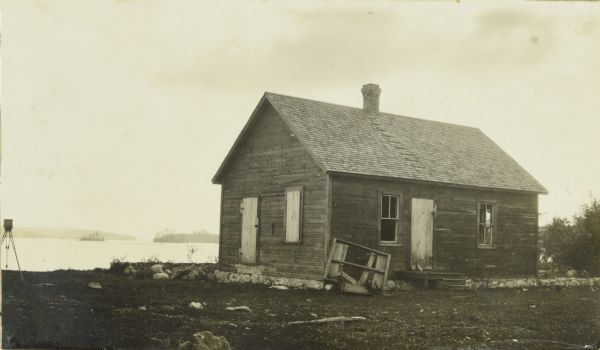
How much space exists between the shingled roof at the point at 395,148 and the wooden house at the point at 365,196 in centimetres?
6

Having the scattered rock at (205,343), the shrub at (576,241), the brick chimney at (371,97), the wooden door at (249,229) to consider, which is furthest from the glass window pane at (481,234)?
the scattered rock at (205,343)

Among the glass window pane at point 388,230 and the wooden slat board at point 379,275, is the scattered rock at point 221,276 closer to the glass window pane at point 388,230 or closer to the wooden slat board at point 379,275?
the glass window pane at point 388,230

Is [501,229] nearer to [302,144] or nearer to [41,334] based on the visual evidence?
[302,144]

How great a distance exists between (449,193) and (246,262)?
24.4ft

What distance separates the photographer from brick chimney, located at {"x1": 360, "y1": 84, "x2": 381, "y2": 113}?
23.3 metres

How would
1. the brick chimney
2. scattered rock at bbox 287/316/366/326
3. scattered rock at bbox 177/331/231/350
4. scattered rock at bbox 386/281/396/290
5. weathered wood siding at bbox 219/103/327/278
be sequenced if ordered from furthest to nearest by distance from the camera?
the brick chimney, scattered rock at bbox 386/281/396/290, weathered wood siding at bbox 219/103/327/278, scattered rock at bbox 287/316/366/326, scattered rock at bbox 177/331/231/350

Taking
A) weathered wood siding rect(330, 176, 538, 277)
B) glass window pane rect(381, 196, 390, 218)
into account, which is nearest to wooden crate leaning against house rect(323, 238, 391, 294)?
weathered wood siding rect(330, 176, 538, 277)

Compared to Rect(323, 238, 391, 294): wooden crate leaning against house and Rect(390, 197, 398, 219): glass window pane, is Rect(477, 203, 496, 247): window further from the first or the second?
Rect(323, 238, 391, 294): wooden crate leaning against house

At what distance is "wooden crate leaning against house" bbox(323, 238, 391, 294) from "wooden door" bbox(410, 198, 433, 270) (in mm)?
2690

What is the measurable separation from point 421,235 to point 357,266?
4.02 m

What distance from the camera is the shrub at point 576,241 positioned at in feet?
87.0

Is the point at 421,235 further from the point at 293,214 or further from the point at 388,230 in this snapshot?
the point at 293,214

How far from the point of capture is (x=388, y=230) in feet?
66.0

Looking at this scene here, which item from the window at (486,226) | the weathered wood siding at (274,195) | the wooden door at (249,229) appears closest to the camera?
the weathered wood siding at (274,195)
